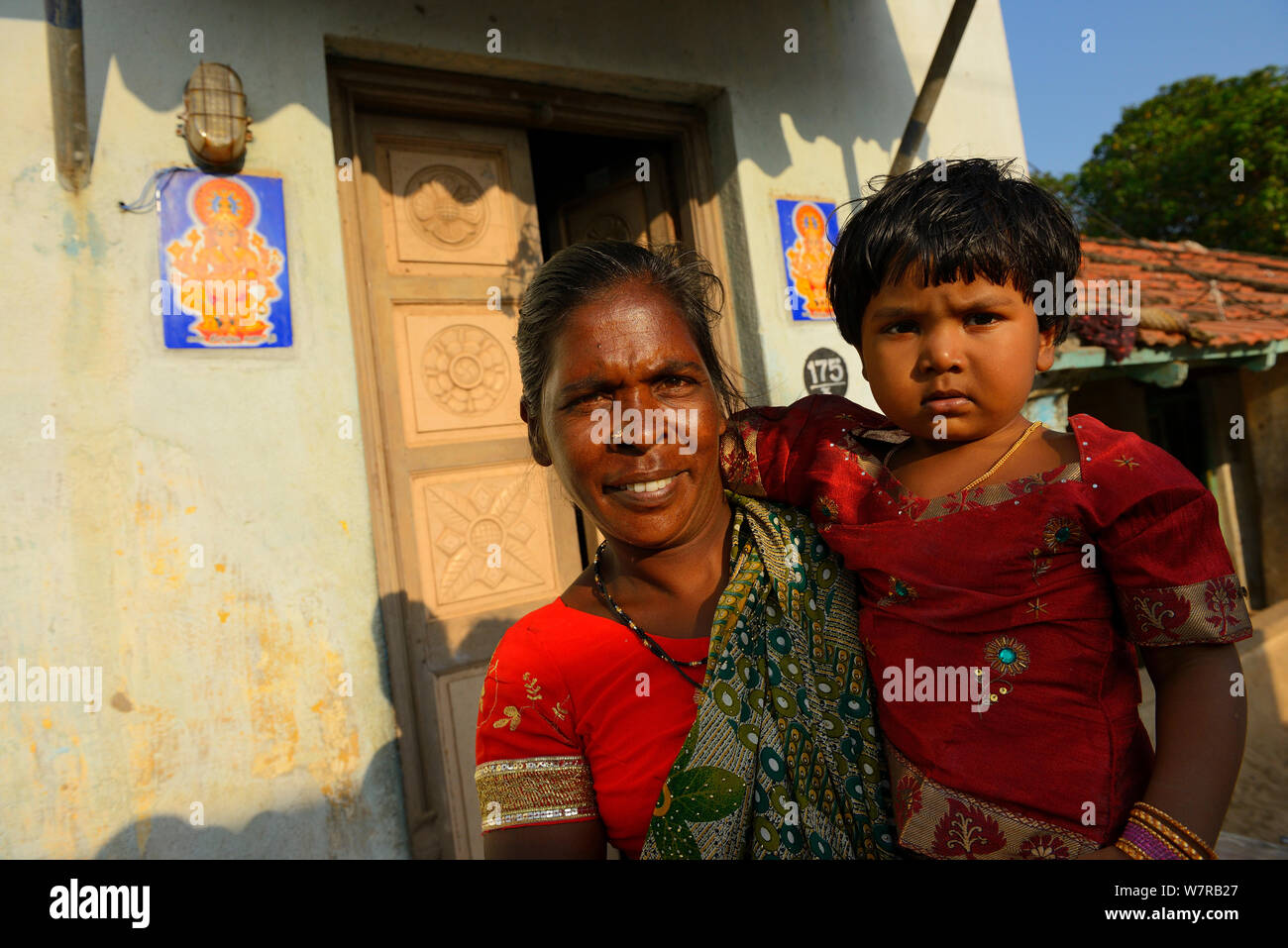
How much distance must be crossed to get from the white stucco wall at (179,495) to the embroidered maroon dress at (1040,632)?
2277mm

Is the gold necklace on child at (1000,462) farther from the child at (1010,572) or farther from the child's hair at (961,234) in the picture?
the child's hair at (961,234)

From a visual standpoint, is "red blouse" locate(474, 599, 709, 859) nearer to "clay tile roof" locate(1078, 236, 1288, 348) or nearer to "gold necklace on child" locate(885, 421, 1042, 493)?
"gold necklace on child" locate(885, 421, 1042, 493)

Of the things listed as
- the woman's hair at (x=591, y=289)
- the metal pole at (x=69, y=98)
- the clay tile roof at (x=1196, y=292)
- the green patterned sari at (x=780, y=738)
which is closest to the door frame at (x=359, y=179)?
the metal pole at (x=69, y=98)

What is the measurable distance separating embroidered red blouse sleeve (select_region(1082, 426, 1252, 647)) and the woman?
40 cm

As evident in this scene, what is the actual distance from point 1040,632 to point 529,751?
778 millimetres

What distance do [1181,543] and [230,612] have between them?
275 cm

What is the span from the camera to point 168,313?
273 cm

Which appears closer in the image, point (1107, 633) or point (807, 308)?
point (1107, 633)

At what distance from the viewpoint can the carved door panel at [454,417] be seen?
3291 millimetres

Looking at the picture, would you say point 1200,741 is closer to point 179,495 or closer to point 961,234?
point 961,234

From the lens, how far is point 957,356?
1.25m

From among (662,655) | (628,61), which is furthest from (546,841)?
(628,61)
